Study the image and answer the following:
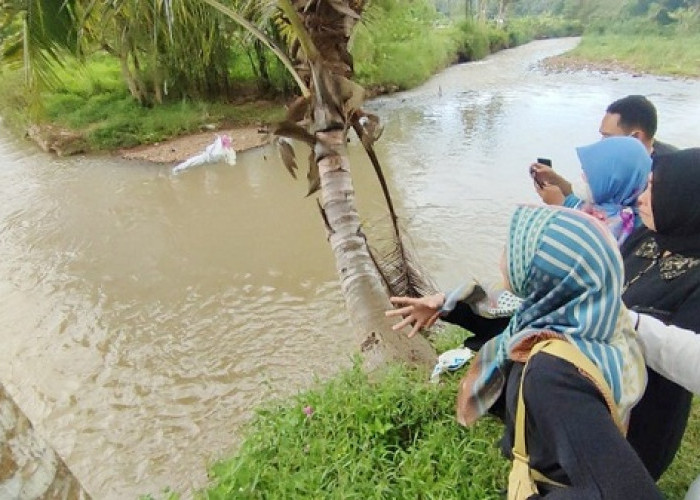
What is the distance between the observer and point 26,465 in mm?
1276

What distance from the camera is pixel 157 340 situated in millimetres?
4777

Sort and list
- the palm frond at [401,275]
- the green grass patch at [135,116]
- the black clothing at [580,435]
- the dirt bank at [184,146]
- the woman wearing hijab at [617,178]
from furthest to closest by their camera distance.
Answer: the green grass patch at [135,116]
the dirt bank at [184,146]
the palm frond at [401,275]
the woman wearing hijab at [617,178]
the black clothing at [580,435]

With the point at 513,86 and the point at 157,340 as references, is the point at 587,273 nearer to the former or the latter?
the point at 157,340

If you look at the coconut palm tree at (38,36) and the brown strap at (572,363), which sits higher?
the coconut palm tree at (38,36)

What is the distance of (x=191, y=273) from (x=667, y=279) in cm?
512

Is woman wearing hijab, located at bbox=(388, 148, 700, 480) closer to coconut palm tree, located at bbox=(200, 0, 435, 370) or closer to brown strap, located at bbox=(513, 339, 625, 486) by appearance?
brown strap, located at bbox=(513, 339, 625, 486)

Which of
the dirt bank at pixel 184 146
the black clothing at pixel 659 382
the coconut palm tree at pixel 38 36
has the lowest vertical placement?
the dirt bank at pixel 184 146

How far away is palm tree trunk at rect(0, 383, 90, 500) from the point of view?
1241 mm

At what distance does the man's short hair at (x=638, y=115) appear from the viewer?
2.73 m

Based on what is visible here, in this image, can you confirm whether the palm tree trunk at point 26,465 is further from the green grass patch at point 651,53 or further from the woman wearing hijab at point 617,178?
the green grass patch at point 651,53

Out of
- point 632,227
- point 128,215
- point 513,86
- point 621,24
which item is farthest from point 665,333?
point 621,24

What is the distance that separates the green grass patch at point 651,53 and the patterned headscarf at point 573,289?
62.8 feet

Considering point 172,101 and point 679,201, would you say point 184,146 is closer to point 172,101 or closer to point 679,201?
point 172,101

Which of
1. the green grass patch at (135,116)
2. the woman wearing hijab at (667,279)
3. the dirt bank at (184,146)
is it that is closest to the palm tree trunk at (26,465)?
the woman wearing hijab at (667,279)
